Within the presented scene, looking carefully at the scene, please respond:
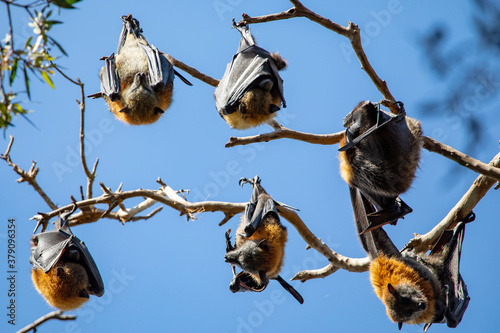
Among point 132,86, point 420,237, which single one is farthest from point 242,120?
point 420,237

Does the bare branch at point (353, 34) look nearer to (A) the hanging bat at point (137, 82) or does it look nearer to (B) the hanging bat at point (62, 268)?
(A) the hanging bat at point (137, 82)

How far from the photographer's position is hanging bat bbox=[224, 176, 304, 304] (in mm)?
5812

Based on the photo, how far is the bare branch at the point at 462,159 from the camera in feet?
17.1

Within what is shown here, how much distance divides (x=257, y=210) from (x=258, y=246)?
43cm

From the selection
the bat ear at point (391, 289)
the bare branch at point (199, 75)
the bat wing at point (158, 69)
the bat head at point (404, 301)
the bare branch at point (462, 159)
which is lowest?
the bat head at point (404, 301)

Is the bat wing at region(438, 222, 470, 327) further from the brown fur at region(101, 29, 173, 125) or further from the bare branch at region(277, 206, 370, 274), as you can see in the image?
the brown fur at region(101, 29, 173, 125)

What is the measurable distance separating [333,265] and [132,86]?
367 centimetres

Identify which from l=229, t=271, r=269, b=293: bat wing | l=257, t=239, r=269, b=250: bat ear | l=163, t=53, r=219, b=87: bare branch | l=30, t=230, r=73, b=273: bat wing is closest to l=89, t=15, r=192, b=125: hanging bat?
l=163, t=53, r=219, b=87: bare branch

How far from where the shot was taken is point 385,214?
215 inches

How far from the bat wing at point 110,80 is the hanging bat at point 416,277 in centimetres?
347

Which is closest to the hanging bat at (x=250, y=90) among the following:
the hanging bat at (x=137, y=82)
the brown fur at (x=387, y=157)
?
the hanging bat at (x=137, y=82)

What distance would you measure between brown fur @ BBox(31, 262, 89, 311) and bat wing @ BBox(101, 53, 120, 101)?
2.42 metres

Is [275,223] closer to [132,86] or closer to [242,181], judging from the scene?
[242,181]

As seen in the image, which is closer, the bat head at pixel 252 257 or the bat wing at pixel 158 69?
the bat head at pixel 252 257
